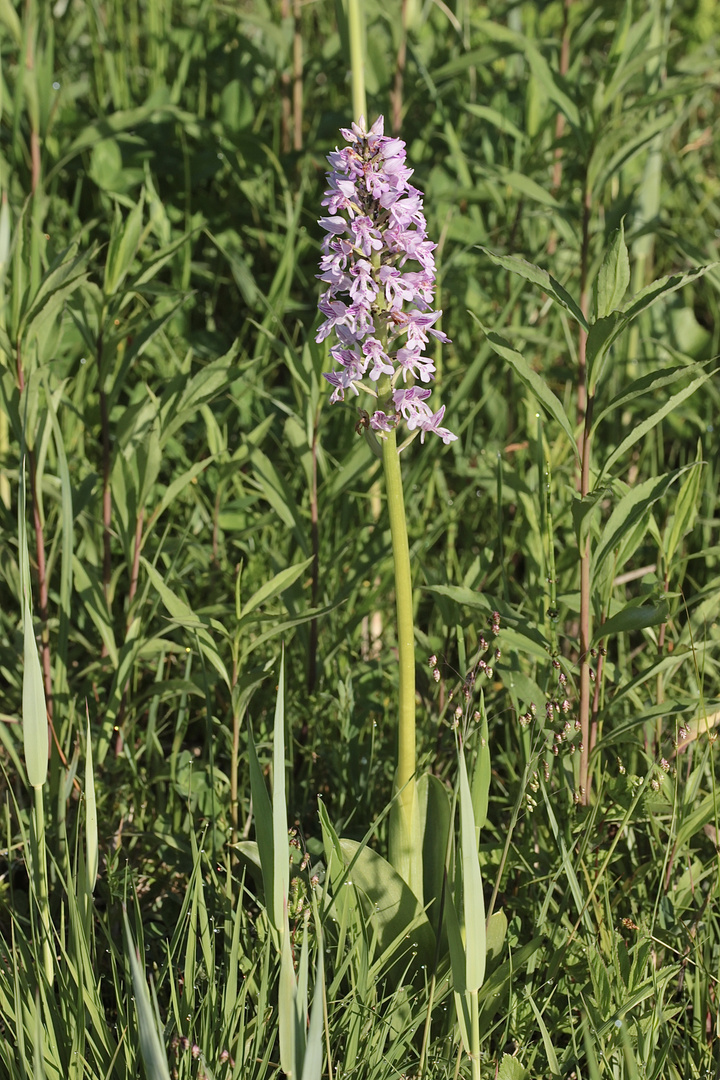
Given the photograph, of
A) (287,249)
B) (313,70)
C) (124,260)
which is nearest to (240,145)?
(313,70)

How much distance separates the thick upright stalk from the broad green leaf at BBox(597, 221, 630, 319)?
47 centimetres

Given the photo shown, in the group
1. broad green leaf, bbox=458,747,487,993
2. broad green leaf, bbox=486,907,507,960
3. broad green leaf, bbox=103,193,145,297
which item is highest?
broad green leaf, bbox=103,193,145,297

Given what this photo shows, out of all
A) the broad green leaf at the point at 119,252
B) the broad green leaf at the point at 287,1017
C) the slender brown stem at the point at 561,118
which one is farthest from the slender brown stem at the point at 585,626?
the slender brown stem at the point at 561,118

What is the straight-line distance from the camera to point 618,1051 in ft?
5.49

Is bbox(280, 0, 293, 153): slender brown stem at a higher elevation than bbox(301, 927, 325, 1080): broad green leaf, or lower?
higher

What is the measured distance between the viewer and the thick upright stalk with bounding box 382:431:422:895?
1.71 metres

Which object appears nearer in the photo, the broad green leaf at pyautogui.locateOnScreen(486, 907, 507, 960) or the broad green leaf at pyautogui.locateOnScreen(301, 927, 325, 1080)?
the broad green leaf at pyautogui.locateOnScreen(301, 927, 325, 1080)

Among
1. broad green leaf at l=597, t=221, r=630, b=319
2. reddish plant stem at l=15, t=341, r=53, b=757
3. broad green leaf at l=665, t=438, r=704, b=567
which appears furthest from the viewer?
reddish plant stem at l=15, t=341, r=53, b=757

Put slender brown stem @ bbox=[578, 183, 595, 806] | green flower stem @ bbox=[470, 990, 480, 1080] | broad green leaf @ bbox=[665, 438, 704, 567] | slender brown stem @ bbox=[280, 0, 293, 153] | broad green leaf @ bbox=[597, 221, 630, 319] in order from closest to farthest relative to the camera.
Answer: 1. green flower stem @ bbox=[470, 990, 480, 1080]
2. broad green leaf @ bbox=[597, 221, 630, 319]
3. slender brown stem @ bbox=[578, 183, 595, 806]
4. broad green leaf @ bbox=[665, 438, 704, 567]
5. slender brown stem @ bbox=[280, 0, 293, 153]

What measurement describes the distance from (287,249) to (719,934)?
212 cm

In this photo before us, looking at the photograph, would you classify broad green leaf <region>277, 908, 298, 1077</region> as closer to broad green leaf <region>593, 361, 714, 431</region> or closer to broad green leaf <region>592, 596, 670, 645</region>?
broad green leaf <region>592, 596, 670, 645</region>

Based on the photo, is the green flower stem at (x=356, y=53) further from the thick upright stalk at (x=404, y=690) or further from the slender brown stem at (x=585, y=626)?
the thick upright stalk at (x=404, y=690)

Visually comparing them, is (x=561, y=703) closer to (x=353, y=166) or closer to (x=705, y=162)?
(x=353, y=166)

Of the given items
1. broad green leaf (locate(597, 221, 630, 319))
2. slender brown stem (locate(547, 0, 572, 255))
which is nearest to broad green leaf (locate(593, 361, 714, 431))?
broad green leaf (locate(597, 221, 630, 319))
